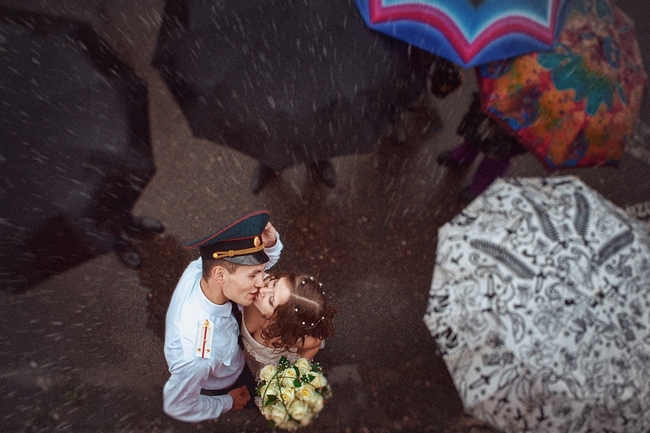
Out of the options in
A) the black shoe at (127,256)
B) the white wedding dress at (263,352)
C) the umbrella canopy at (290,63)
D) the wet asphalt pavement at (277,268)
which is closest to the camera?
the white wedding dress at (263,352)

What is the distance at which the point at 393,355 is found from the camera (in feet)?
14.0

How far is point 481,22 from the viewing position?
3248 millimetres

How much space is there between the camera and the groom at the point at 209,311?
8.56 feet

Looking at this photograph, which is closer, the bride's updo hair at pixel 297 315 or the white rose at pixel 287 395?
the white rose at pixel 287 395

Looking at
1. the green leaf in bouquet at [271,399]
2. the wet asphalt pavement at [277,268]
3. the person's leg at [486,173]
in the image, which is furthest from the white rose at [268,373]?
the person's leg at [486,173]

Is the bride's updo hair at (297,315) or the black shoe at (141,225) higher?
the black shoe at (141,225)

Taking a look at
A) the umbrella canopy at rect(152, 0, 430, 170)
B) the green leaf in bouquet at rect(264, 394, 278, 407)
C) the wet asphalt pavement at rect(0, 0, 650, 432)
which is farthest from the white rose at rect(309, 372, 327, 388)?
the umbrella canopy at rect(152, 0, 430, 170)

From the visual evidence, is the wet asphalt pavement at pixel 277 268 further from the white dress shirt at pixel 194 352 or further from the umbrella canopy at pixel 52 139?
the white dress shirt at pixel 194 352

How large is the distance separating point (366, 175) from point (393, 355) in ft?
6.22

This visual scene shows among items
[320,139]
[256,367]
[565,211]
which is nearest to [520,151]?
[565,211]

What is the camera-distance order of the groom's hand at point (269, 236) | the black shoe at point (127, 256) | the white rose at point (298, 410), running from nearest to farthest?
the white rose at point (298, 410) → the groom's hand at point (269, 236) → the black shoe at point (127, 256)

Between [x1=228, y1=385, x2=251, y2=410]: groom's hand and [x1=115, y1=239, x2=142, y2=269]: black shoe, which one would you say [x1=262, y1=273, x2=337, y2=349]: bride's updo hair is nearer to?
[x1=228, y1=385, x2=251, y2=410]: groom's hand

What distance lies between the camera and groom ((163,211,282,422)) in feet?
8.56

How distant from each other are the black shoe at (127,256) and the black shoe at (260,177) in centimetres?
133
